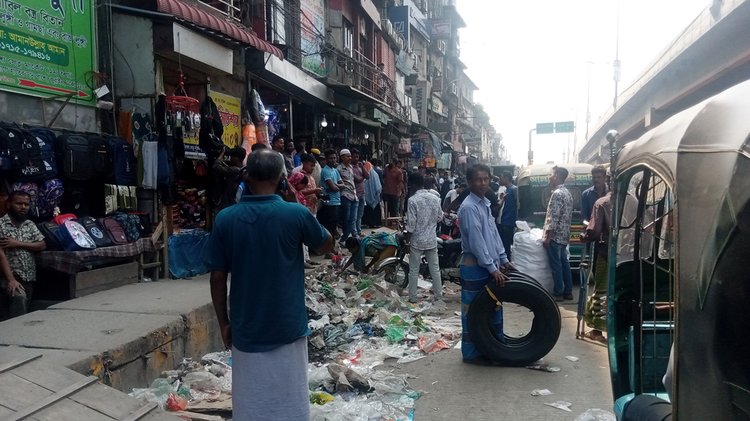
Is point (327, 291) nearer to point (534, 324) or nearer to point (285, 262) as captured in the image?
point (534, 324)

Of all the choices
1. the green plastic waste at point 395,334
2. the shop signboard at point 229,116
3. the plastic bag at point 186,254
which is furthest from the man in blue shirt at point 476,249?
the shop signboard at point 229,116

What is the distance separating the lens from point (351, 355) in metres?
5.94

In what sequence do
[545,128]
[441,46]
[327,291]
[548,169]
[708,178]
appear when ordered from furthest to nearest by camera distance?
1. [545,128]
2. [441,46]
3. [548,169]
4. [327,291]
5. [708,178]

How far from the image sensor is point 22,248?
5.61 meters

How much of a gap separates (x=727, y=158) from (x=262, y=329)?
2182mm

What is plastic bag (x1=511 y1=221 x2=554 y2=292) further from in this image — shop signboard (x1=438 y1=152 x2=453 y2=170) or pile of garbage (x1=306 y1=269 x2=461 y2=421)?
shop signboard (x1=438 y1=152 x2=453 y2=170)

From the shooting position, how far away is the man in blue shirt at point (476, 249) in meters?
5.46

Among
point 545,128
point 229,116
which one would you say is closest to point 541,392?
point 229,116

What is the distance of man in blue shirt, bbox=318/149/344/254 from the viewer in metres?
10.2

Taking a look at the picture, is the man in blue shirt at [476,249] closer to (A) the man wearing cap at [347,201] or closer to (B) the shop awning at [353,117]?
(A) the man wearing cap at [347,201]

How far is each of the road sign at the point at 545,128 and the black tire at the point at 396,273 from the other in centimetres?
3951

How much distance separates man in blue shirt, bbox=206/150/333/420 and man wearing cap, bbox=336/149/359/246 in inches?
308

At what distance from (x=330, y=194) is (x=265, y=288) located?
738 centimetres


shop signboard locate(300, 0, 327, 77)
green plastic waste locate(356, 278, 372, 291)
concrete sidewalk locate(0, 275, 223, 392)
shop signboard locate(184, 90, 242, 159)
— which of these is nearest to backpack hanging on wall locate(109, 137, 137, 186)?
concrete sidewalk locate(0, 275, 223, 392)
